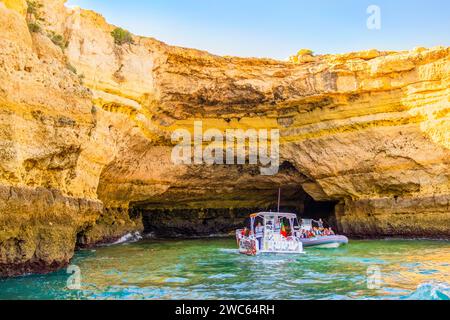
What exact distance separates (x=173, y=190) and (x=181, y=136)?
14.7ft

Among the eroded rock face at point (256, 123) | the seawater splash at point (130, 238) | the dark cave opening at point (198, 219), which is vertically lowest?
the seawater splash at point (130, 238)

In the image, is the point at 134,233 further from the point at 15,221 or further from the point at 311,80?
the point at 15,221

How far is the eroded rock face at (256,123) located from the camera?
18.1 metres

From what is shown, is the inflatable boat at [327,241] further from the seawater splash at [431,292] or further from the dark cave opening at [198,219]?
the seawater splash at [431,292]

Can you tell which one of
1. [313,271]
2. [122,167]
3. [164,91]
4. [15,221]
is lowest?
[313,271]

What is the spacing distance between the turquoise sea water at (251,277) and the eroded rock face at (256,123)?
263 cm

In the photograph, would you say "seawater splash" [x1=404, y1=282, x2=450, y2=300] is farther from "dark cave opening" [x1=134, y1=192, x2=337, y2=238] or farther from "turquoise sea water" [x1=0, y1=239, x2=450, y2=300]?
"dark cave opening" [x1=134, y1=192, x2=337, y2=238]

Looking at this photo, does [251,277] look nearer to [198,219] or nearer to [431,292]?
[431,292]

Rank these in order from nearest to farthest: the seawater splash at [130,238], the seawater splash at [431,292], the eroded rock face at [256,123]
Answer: the seawater splash at [431,292], the eroded rock face at [256,123], the seawater splash at [130,238]

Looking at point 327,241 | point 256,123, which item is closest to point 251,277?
point 327,241

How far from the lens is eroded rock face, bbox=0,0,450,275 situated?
18.1m

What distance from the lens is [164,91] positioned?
2241 cm

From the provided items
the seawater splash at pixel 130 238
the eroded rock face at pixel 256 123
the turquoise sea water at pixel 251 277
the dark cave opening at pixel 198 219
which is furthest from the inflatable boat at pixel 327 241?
the seawater splash at pixel 130 238
